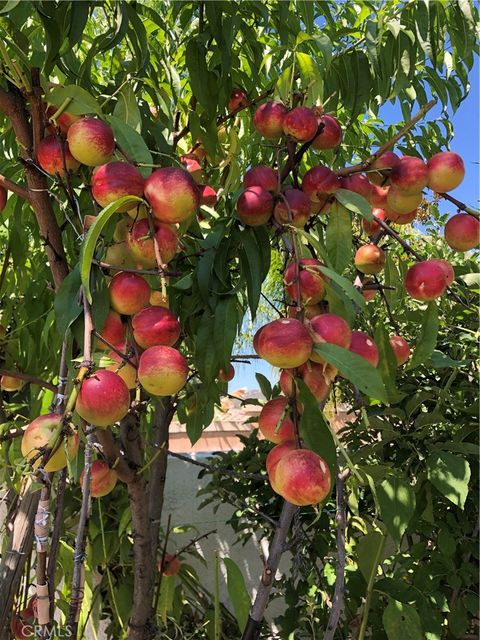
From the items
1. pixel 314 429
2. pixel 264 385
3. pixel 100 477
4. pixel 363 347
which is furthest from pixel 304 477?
pixel 264 385

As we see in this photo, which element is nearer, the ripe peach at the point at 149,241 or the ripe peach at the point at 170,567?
the ripe peach at the point at 149,241

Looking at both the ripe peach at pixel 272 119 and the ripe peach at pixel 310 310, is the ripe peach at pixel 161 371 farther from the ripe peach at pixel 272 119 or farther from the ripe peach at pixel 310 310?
the ripe peach at pixel 272 119

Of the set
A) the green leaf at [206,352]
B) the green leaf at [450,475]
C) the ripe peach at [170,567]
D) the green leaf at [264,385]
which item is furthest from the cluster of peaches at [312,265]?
the ripe peach at [170,567]

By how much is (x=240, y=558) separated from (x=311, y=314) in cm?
160

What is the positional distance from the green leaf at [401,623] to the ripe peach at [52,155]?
0.87m

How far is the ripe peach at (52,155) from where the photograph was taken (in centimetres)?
61

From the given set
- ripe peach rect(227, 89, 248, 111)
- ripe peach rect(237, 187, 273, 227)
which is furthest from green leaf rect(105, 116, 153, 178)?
ripe peach rect(227, 89, 248, 111)

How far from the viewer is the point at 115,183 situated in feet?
1.75

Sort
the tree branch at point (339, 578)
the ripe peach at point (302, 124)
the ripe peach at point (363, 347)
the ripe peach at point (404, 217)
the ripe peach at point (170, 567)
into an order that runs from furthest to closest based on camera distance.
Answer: the ripe peach at point (170, 567), the tree branch at point (339, 578), the ripe peach at point (404, 217), the ripe peach at point (302, 124), the ripe peach at point (363, 347)

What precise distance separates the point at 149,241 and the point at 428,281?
33 centimetres

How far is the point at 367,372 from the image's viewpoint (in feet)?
1.46

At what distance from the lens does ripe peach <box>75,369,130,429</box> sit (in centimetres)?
47

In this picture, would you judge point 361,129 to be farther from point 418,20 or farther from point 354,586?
point 354,586

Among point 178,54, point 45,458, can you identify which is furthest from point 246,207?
point 178,54
